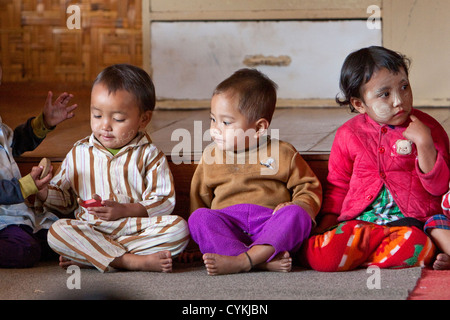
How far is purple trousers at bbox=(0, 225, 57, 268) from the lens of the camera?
1475 millimetres

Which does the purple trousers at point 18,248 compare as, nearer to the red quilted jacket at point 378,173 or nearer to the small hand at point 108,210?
the small hand at point 108,210

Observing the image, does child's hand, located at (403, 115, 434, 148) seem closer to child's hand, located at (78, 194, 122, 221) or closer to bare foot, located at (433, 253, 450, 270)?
bare foot, located at (433, 253, 450, 270)

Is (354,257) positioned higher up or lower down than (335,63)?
lower down

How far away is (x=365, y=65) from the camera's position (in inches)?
59.6

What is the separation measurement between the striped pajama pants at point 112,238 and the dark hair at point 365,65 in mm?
462

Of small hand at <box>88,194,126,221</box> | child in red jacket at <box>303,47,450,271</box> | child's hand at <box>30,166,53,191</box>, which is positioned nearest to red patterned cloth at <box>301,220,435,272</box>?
child in red jacket at <box>303,47,450,271</box>

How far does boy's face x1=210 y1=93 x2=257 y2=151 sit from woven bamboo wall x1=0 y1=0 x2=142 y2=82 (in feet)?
4.98

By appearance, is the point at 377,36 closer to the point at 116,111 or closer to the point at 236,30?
the point at 236,30

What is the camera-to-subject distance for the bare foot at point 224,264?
4.57 feet

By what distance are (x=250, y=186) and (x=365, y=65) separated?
352mm

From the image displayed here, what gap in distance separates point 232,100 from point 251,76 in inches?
2.8

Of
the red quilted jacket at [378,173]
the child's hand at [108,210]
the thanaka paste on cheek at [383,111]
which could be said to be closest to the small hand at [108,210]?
the child's hand at [108,210]
